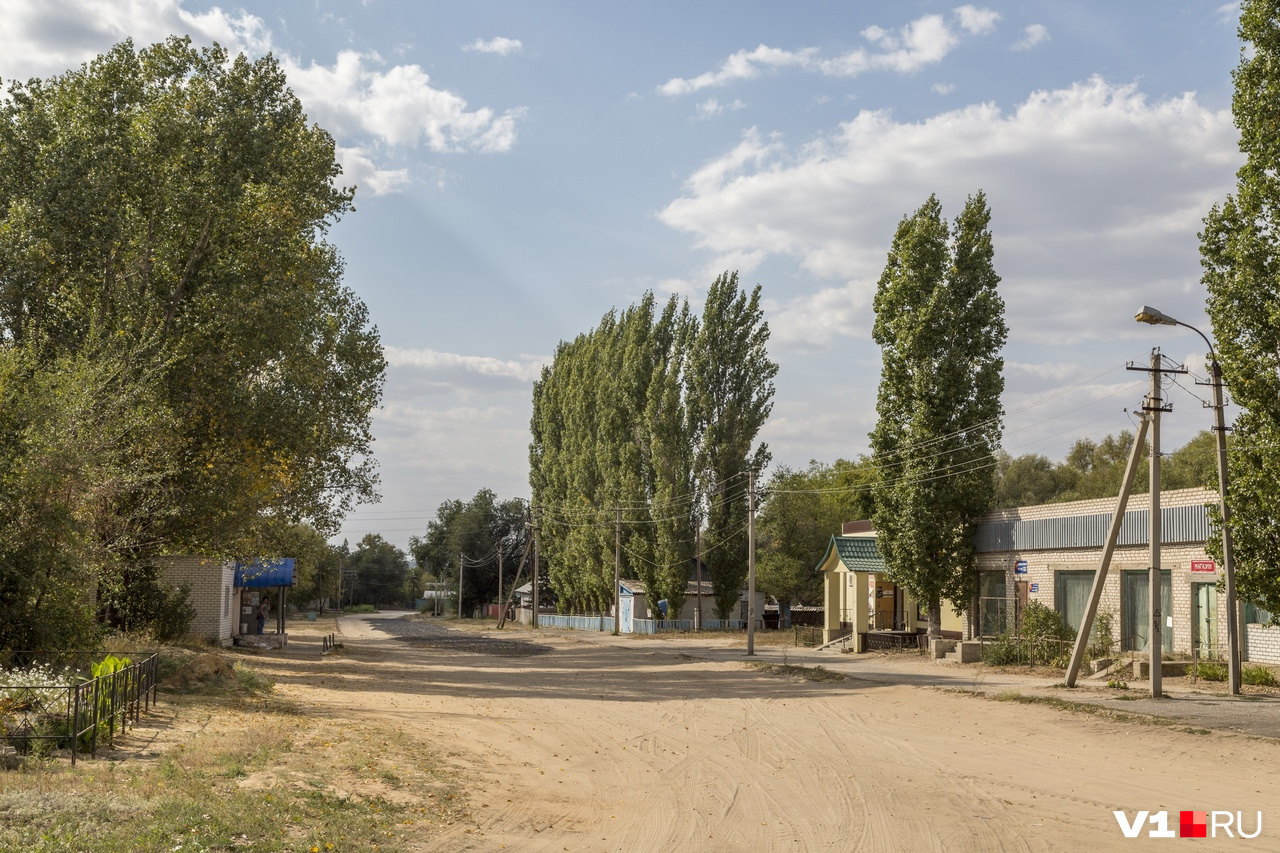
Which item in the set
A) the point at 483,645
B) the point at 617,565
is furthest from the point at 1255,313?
the point at 617,565

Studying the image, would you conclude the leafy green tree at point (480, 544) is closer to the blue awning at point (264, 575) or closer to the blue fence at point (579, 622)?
the blue fence at point (579, 622)

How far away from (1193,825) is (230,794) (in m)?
9.40

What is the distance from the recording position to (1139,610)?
28828 millimetres

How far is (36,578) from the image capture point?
16.5 m

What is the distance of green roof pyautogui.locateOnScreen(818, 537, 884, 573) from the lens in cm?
3897

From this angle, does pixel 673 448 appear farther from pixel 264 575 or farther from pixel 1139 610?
pixel 1139 610

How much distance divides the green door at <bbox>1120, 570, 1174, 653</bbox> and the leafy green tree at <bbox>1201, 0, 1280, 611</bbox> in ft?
23.2

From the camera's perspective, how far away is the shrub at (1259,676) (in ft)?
74.9

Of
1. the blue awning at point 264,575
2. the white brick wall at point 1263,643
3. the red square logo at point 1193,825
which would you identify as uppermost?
the blue awning at point 264,575

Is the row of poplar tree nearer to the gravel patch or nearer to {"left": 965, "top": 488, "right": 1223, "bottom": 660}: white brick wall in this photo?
the gravel patch

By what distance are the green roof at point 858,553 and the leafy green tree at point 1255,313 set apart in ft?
59.3

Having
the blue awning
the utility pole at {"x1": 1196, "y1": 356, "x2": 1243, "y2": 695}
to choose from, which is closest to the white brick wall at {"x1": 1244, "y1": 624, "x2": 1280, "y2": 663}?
the utility pole at {"x1": 1196, "y1": 356, "x2": 1243, "y2": 695}

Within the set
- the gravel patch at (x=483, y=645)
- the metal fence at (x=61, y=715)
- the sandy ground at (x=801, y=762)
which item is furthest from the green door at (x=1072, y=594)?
the metal fence at (x=61, y=715)

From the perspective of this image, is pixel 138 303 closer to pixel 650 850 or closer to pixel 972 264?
pixel 650 850
